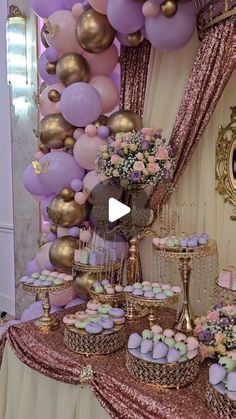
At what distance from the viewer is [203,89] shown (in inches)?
74.6

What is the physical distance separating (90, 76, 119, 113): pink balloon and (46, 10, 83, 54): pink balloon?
0.68 ft

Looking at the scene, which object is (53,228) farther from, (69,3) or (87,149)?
(69,3)

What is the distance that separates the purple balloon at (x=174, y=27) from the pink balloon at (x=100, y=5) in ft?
0.96

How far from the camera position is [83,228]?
2391mm

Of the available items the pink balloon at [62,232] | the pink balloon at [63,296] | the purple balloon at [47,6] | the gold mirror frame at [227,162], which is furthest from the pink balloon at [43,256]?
the purple balloon at [47,6]

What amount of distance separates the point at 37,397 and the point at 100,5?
1.87 m

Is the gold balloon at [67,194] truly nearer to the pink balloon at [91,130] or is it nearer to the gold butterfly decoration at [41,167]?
the gold butterfly decoration at [41,167]

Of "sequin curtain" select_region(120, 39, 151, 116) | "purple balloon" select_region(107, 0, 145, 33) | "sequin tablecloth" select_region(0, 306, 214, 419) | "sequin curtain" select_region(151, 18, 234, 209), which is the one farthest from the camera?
"sequin curtain" select_region(120, 39, 151, 116)

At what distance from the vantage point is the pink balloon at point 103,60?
229 centimetres

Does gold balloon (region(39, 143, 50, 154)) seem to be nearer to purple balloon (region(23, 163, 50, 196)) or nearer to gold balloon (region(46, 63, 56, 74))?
purple balloon (region(23, 163, 50, 196))

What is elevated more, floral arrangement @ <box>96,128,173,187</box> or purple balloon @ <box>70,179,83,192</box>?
floral arrangement @ <box>96,128,173,187</box>

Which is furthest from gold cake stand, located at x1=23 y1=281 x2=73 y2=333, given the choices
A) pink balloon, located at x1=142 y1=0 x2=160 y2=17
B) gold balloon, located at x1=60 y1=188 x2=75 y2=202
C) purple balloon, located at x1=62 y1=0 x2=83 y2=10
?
purple balloon, located at x1=62 y1=0 x2=83 y2=10

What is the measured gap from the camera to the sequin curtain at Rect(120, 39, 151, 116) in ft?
7.55

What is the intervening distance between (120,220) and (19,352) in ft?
2.69
